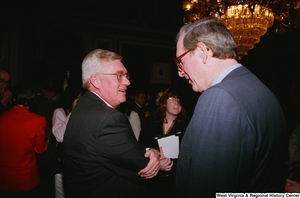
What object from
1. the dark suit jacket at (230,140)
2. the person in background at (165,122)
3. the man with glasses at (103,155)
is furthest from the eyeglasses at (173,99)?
the dark suit jacket at (230,140)

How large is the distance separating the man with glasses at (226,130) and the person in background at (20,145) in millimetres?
1781

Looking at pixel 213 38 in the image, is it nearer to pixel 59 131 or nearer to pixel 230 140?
pixel 230 140

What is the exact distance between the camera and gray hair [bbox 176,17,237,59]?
1091 mm

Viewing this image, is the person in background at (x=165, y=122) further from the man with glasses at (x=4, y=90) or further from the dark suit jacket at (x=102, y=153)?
the man with glasses at (x=4, y=90)

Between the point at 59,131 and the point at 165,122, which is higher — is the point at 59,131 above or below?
below

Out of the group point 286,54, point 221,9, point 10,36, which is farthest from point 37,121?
point 286,54

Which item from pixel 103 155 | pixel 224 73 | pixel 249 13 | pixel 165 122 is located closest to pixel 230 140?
pixel 224 73

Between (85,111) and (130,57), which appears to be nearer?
(85,111)

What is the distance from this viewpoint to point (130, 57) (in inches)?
311

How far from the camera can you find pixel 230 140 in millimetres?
865

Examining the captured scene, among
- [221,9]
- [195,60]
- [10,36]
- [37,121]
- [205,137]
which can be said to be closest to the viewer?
[205,137]

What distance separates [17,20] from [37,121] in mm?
5339

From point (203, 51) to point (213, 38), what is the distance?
80 mm

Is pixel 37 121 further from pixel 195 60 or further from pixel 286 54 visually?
pixel 286 54
